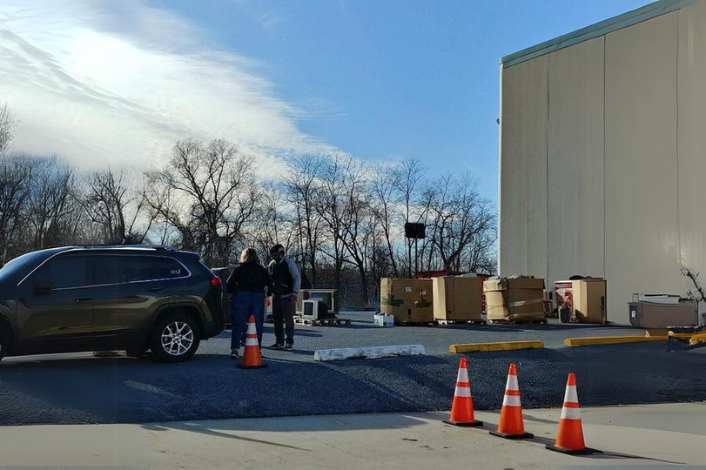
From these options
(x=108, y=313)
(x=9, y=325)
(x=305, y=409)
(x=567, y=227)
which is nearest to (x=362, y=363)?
(x=305, y=409)

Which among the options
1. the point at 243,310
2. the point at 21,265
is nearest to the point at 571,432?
the point at 243,310

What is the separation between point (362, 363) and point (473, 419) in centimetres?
274

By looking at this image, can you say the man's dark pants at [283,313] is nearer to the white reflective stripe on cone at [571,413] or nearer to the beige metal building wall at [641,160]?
the white reflective stripe on cone at [571,413]

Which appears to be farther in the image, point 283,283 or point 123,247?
point 283,283

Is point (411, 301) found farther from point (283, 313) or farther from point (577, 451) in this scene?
point (577, 451)

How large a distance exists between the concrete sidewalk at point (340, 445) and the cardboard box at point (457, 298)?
11.9 metres

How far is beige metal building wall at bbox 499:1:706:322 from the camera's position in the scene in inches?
975

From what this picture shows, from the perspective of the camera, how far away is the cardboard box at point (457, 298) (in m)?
21.3

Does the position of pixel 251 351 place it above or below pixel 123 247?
below

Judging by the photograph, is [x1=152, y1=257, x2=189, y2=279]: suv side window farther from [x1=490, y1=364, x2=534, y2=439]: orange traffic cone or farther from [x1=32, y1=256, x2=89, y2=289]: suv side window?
[x1=490, y1=364, x2=534, y2=439]: orange traffic cone

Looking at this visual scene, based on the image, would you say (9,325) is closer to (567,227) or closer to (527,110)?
(567,227)

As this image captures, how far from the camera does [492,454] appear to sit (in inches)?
287

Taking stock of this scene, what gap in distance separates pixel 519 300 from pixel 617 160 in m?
8.30

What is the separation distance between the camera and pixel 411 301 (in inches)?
842
